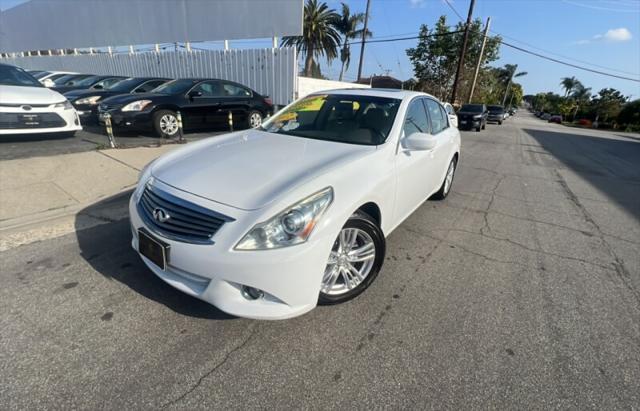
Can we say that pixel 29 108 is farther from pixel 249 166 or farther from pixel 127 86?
pixel 249 166

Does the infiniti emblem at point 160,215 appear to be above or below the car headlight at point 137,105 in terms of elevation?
below

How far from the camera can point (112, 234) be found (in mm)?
3287

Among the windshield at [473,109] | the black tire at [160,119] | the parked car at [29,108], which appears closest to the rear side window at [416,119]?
the black tire at [160,119]

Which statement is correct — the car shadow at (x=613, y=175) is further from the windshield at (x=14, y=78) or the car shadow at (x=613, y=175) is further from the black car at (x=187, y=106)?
the windshield at (x=14, y=78)

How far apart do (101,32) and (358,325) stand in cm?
2706

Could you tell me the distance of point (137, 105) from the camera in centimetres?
706

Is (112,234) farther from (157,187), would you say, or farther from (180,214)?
(180,214)

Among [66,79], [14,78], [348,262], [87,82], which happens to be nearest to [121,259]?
[348,262]

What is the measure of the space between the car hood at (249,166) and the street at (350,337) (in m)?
0.88

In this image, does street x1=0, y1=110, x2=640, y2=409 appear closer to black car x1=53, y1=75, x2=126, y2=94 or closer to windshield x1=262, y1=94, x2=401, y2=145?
windshield x1=262, y1=94, x2=401, y2=145

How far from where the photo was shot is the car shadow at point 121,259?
229 cm

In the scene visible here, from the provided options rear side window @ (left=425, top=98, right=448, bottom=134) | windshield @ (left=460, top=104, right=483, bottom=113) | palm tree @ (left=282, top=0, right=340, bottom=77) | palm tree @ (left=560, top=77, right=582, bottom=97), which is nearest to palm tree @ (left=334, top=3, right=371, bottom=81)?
palm tree @ (left=282, top=0, right=340, bottom=77)

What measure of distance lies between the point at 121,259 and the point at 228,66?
13294 mm

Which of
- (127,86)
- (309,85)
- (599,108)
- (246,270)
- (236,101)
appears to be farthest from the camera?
(599,108)
